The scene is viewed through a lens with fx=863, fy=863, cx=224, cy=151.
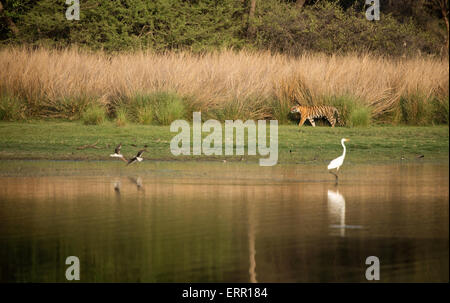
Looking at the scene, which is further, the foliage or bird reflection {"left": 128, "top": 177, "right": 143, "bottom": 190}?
the foliage

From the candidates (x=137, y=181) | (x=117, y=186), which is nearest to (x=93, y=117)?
(x=137, y=181)

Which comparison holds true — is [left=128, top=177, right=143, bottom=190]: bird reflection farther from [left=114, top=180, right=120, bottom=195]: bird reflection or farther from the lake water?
[left=114, top=180, right=120, bottom=195]: bird reflection

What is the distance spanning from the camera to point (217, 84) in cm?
2169

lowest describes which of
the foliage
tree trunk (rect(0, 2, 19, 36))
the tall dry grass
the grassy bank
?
the grassy bank

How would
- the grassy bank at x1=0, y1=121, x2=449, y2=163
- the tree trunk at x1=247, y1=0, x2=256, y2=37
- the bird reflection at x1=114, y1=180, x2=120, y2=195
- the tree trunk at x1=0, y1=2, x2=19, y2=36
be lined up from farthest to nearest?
the tree trunk at x1=247, y1=0, x2=256, y2=37 → the tree trunk at x1=0, y1=2, x2=19, y2=36 → the grassy bank at x1=0, y1=121, x2=449, y2=163 → the bird reflection at x1=114, y1=180, x2=120, y2=195

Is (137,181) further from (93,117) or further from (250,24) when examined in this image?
(250,24)

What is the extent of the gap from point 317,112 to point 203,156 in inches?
235

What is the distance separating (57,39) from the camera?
3503 centimetres

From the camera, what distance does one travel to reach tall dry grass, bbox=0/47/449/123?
2077 centimetres

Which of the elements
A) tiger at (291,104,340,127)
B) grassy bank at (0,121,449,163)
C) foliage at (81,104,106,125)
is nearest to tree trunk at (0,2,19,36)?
foliage at (81,104,106,125)

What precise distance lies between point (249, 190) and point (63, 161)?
4.60 metres

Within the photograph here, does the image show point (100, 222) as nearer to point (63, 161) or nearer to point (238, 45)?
point (63, 161)

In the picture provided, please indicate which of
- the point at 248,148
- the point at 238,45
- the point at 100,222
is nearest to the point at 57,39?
the point at 238,45

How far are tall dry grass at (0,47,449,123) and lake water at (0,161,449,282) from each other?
8.02 m
